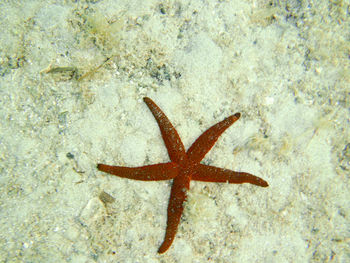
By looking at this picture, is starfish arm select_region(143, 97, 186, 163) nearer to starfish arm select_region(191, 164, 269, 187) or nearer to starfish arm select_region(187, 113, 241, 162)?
starfish arm select_region(187, 113, 241, 162)

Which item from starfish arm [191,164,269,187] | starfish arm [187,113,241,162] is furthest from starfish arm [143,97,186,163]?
starfish arm [191,164,269,187]

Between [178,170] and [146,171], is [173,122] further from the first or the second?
[146,171]

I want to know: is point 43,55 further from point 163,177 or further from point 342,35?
point 342,35

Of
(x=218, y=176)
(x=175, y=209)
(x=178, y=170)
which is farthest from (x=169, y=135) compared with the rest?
(x=175, y=209)

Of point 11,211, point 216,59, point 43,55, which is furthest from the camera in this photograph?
point 216,59

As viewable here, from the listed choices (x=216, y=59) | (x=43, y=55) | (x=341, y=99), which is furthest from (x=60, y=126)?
(x=341, y=99)
